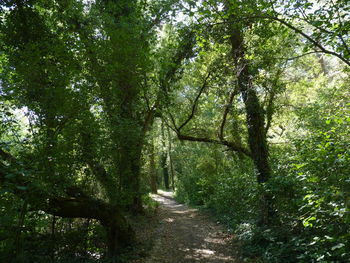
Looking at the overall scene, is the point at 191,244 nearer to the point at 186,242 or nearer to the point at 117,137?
the point at 186,242

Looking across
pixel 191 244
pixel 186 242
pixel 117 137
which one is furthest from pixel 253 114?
pixel 186 242

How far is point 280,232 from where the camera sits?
6.09 metres

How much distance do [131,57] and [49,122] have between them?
3.33 m

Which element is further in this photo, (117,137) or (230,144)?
(230,144)

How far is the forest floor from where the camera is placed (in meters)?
6.71

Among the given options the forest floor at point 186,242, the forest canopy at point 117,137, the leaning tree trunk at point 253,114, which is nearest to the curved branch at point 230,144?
the forest canopy at point 117,137

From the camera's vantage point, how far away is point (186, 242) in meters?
8.33

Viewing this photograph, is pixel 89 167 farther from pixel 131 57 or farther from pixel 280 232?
pixel 280 232

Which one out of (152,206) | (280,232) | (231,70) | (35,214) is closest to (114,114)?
(35,214)

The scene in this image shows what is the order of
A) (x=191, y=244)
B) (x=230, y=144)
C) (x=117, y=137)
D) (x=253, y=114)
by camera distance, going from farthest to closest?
(x=230, y=144), (x=253, y=114), (x=191, y=244), (x=117, y=137)

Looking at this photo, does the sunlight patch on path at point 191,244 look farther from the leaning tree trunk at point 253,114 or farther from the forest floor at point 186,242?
the leaning tree trunk at point 253,114

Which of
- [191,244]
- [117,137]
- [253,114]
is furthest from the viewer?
[253,114]

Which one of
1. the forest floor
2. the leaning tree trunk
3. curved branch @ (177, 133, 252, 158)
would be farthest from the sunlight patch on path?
curved branch @ (177, 133, 252, 158)

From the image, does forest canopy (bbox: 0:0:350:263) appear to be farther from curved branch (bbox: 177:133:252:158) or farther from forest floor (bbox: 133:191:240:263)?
curved branch (bbox: 177:133:252:158)
